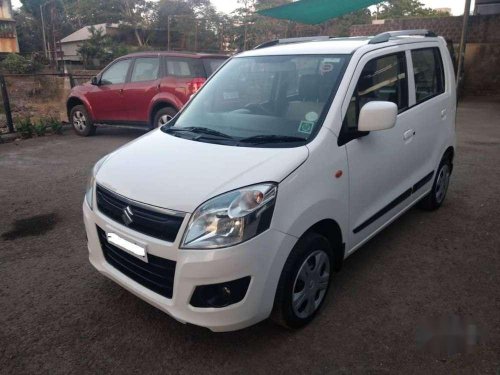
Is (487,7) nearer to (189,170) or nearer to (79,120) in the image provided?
(79,120)

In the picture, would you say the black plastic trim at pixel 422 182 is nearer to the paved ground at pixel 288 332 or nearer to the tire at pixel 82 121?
the paved ground at pixel 288 332

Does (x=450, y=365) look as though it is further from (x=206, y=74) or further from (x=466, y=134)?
(x=466, y=134)

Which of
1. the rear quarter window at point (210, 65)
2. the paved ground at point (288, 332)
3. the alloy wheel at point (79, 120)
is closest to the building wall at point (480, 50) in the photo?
the rear quarter window at point (210, 65)

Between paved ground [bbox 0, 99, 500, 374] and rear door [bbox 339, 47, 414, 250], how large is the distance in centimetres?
44

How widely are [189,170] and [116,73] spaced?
7127 millimetres

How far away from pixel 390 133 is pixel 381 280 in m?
1.13

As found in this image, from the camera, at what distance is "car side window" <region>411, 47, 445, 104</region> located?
3.74 metres

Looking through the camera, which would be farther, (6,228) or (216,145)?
(6,228)

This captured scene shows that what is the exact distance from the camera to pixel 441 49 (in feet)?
14.2

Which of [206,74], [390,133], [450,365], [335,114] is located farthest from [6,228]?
[206,74]

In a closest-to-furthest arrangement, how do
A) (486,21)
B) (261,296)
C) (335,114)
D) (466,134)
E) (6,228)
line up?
(261,296), (335,114), (6,228), (466,134), (486,21)

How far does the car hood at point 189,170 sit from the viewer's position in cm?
228

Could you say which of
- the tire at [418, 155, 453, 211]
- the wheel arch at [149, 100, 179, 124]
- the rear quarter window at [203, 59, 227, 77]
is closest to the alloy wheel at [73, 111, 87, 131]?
the wheel arch at [149, 100, 179, 124]

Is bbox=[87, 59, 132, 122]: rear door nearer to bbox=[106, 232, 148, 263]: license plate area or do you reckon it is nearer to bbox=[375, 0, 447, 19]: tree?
bbox=[106, 232, 148, 263]: license plate area
